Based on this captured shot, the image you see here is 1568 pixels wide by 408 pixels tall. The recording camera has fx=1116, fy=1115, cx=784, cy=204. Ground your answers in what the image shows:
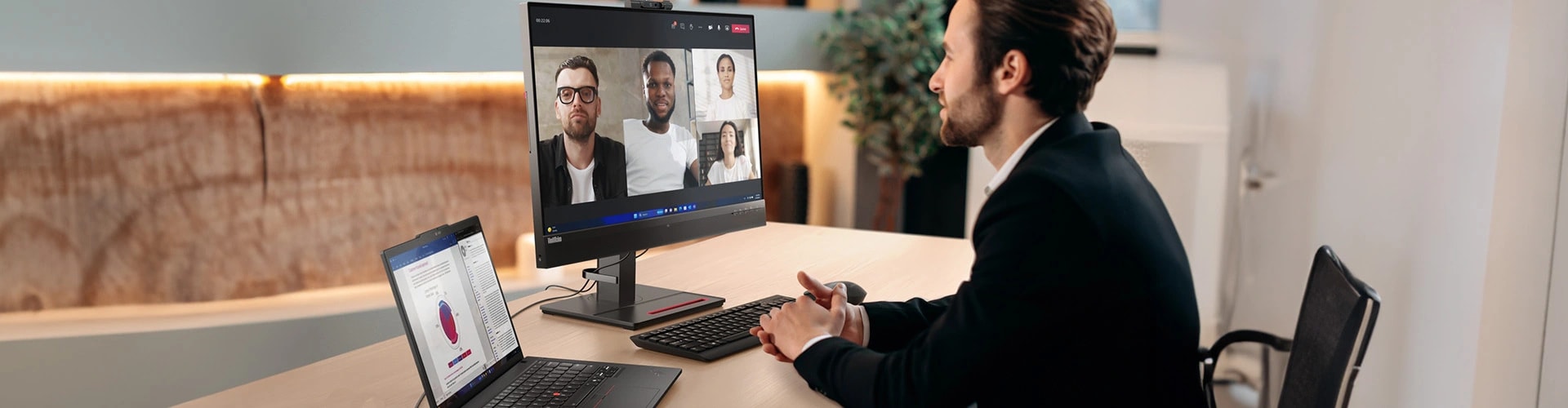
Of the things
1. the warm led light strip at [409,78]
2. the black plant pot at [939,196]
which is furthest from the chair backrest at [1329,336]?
the black plant pot at [939,196]

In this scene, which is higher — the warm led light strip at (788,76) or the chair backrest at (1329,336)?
the warm led light strip at (788,76)

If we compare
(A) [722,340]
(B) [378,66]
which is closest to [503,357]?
(A) [722,340]

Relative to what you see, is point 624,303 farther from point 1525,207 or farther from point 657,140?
point 1525,207

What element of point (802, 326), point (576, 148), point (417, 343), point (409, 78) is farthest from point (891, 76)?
point (417, 343)

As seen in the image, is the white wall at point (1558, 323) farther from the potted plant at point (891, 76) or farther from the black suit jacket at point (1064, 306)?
the potted plant at point (891, 76)

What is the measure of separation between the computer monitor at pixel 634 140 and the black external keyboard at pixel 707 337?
96 mm

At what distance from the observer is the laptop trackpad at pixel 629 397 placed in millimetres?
1396

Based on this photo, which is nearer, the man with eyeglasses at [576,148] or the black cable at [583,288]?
the man with eyeglasses at [576,148]

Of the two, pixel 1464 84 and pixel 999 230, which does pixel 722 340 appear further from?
pixel 1464 84

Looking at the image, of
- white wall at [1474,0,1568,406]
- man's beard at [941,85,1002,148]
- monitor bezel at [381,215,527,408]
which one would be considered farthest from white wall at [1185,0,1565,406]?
monitor bezel at [381,215,527,408]

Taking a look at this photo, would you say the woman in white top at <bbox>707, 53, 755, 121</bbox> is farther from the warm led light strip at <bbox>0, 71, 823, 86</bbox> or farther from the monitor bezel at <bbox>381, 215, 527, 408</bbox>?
the warm led light strip at <bbox>0, 71, 823, 86</bbox>

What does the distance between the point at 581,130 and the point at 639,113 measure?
0.13 metres

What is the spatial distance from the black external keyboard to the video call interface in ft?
0.71

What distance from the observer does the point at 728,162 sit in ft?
6.73
